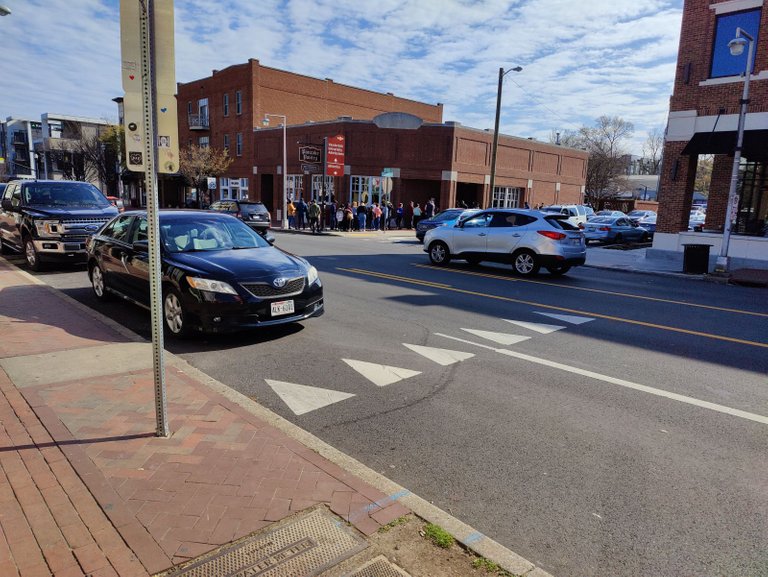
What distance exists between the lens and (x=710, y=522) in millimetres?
3293

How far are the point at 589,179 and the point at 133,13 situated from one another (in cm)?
6794

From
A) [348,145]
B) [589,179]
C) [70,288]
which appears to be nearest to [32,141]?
[348,145]

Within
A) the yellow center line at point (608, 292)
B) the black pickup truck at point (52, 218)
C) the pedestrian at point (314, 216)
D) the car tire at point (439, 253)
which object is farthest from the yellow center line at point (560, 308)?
the pedestrian at point (314, 216)

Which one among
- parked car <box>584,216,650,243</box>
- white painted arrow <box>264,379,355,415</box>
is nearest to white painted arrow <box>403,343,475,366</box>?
white painted arrow <box>264,379,355,415</box>

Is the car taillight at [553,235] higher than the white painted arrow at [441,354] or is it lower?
higher

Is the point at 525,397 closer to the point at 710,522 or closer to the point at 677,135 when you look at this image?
the point at 710,522

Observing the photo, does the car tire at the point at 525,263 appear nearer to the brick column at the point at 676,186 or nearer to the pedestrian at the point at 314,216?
the brick column at the point at 676,186

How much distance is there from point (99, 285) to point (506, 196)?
3950 centimetres

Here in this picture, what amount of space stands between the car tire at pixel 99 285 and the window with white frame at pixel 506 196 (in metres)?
37.6

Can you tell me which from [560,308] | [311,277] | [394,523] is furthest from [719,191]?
[394,523]

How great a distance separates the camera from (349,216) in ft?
104

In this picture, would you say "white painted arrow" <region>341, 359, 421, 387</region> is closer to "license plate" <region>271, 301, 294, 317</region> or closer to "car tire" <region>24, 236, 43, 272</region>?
"license plate" <region>271, 301, 294, 317</region>

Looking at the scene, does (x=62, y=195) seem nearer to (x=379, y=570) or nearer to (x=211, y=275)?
(x=211, y=275)

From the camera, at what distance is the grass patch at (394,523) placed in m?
3.07
